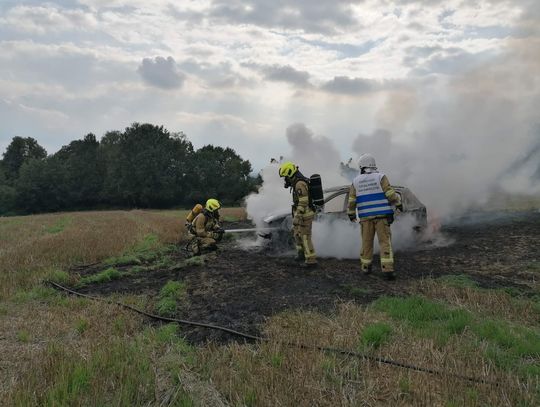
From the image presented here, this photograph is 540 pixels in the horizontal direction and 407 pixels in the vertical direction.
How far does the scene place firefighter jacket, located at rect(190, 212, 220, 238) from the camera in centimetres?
1041

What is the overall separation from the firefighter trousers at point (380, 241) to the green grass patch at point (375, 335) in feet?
8.90

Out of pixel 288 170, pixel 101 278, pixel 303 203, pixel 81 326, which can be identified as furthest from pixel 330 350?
pixel 101 278

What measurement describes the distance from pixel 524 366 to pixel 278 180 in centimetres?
989

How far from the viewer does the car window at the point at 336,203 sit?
31.7 ft

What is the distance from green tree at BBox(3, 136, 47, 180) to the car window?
225 feet

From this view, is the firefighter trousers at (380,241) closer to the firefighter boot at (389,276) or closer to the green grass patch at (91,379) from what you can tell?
the firefighter boot at (389,276)

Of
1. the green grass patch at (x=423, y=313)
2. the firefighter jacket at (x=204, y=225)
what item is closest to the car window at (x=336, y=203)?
the firefighter jacket at (x=204, y=225)

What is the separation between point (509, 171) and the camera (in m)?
17.6

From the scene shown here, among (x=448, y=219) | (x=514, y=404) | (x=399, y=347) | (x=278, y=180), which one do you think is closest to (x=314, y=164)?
(x=278, y=180)

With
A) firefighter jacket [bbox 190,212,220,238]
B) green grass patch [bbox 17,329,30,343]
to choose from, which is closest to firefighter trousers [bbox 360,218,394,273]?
firefighter jacket [bbox 190,212,220,238]

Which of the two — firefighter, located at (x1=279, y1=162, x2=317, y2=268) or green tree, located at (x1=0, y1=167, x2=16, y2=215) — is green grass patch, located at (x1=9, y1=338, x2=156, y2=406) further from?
green tree, located at (x1=0, y1=167, x2=16, y2=215)

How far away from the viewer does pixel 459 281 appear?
6.52m

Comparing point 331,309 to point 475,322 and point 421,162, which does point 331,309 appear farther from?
point 421,162

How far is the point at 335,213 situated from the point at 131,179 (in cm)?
4652
